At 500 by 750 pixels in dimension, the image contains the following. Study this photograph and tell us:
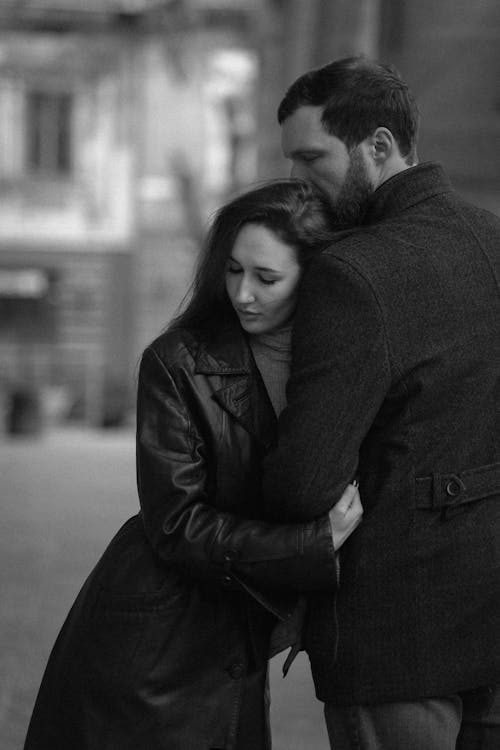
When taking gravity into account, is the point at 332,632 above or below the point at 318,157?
below

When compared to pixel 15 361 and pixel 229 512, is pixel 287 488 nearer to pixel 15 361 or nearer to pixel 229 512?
pixel 229 512

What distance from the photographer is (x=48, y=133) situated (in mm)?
29406

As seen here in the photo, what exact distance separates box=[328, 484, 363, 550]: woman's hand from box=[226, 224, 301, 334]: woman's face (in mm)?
361

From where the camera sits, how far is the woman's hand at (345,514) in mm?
2215

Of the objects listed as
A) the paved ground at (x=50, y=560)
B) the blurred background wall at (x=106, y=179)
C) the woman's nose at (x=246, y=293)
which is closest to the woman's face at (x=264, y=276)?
the woman's nose at (x=246, y=293)

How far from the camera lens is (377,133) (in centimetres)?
235

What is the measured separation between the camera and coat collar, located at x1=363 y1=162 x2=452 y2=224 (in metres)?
2.36

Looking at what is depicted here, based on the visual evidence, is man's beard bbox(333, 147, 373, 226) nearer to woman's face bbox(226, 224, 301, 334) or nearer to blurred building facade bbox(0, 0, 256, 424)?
woman's face bbox(226, 224, 301, 334)

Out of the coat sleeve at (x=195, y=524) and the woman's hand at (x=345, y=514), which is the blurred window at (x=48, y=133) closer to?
the coat sleeve at (x=195, y=524)

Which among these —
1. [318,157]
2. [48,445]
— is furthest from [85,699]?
[48,445]

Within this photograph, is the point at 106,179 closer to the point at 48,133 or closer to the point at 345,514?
the point at 48,133

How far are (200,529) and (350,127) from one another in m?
0.74

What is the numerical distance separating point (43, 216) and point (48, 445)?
10369 mm

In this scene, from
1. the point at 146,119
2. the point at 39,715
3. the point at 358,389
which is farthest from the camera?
the point at 146,119
